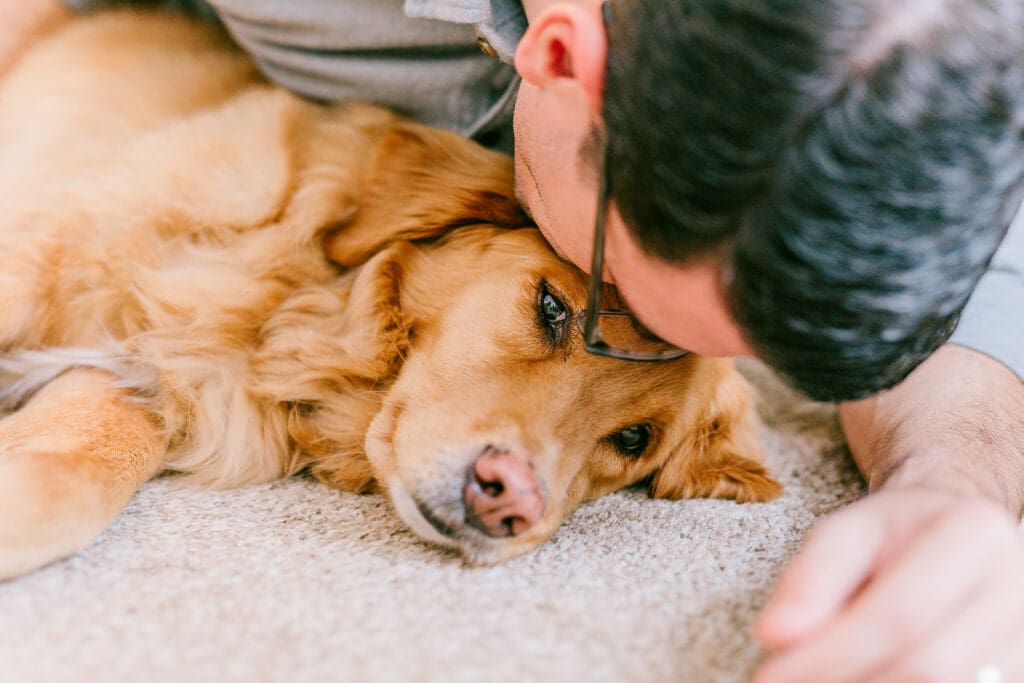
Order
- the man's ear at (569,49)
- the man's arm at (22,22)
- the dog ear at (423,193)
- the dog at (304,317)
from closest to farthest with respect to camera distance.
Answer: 1. the man's ear at (569,49)
2. the dog at (304,317)
3. the dog ear at (423,193)
4. the man's arm at (22,22)

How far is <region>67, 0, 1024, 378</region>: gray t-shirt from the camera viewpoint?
1.93 m

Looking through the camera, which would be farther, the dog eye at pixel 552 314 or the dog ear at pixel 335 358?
the dog ear at pixel 335 358

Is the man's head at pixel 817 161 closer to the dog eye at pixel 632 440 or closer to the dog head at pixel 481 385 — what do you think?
the dog head at pixel 481 385

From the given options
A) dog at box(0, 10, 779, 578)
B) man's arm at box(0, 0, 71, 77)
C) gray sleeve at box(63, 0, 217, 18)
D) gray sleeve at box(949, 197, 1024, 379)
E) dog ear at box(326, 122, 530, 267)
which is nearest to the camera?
dog at box(0, 10, 779, 578)

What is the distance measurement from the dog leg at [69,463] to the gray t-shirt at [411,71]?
933 millimetres

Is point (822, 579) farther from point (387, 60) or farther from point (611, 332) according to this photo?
point (387, 60)

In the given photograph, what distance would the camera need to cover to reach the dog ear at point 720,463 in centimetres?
178

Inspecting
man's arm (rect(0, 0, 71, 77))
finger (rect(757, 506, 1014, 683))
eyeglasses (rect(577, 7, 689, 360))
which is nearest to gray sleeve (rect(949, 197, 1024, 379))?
eyeglasses (rect(577, 7, 689, 360))

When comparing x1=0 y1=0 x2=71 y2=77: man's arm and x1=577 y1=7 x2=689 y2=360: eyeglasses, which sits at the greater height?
x1=0 y1=0 x2=71 y2=77: man's arm

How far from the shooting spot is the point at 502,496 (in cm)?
133

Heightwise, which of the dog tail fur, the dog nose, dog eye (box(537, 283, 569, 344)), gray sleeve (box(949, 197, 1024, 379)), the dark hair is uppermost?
the dark hair

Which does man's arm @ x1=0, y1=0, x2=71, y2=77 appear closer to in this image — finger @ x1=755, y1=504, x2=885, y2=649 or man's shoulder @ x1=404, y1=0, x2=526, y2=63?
man's shoulder @ x1=404, y1=0, x2=526, y2=63

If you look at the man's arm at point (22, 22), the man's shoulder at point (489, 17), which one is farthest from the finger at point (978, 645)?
the man's arm at point (22, 22)

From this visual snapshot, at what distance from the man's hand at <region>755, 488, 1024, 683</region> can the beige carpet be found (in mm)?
200
